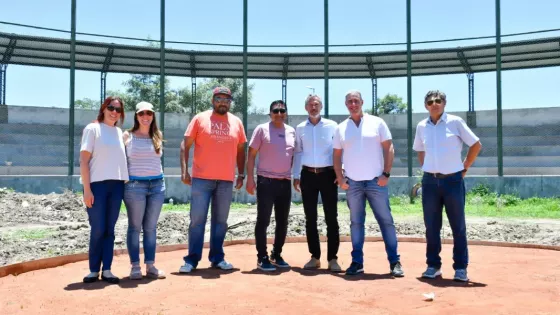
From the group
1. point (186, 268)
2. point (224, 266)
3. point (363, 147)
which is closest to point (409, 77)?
point (363, 147)

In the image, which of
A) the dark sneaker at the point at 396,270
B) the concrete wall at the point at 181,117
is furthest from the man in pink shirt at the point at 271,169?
the concrete wall at the point at 181,117

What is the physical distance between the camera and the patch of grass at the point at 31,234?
27.3ft

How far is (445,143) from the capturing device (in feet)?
17.0

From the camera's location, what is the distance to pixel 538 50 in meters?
21.8

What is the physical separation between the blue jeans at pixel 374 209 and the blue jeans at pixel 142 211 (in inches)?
74.8

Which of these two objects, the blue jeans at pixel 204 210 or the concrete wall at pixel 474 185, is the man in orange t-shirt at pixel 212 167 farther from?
the concrete wall at pixel 474 185

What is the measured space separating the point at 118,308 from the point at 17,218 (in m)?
8.50

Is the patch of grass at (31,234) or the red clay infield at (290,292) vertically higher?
the red clay infield at (290,292)

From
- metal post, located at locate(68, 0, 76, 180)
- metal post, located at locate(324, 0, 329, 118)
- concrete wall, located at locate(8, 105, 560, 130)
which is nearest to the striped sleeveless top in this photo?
metal post, located at locate(68, 0, 76, 180)

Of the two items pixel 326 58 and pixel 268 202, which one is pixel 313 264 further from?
pixel 326 58

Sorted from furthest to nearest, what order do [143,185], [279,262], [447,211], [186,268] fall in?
[279,262], [186,268], [447,211], [143,185]

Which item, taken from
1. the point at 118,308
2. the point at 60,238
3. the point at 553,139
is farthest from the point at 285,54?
the point at 118,308

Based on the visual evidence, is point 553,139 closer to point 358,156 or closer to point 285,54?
point 285,54

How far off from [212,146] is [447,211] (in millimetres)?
2383
